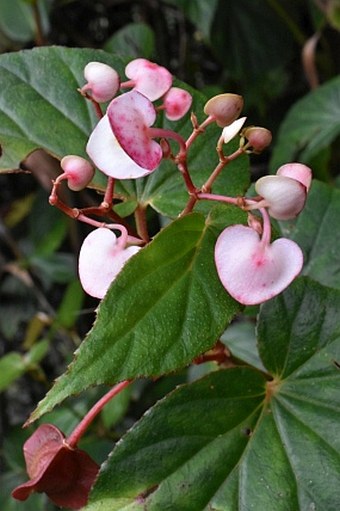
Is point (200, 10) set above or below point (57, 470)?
below

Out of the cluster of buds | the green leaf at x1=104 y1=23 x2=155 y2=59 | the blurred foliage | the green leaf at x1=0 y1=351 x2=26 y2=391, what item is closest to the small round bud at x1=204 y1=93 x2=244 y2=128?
the cluster of buds

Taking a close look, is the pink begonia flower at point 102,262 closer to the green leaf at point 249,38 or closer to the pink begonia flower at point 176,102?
the pink begonia flower at point 176,102

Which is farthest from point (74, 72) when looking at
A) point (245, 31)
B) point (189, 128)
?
point (245, 31)

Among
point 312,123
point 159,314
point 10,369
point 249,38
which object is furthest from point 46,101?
point 249,38

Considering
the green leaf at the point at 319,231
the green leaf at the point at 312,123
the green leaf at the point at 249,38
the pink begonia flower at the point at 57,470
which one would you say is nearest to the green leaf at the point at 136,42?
the green leaf at the point at 249,38

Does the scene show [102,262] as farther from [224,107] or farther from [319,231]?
[319,231]

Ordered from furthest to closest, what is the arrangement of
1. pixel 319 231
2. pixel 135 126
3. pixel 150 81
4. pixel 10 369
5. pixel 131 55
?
pixel 131 55 < pixel 10 369 < pixel 319 231 < pixel 150 81 < pixel 135 126

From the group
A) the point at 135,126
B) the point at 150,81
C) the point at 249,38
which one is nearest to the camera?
the point at 135,126

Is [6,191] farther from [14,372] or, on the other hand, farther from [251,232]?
[251,232]
